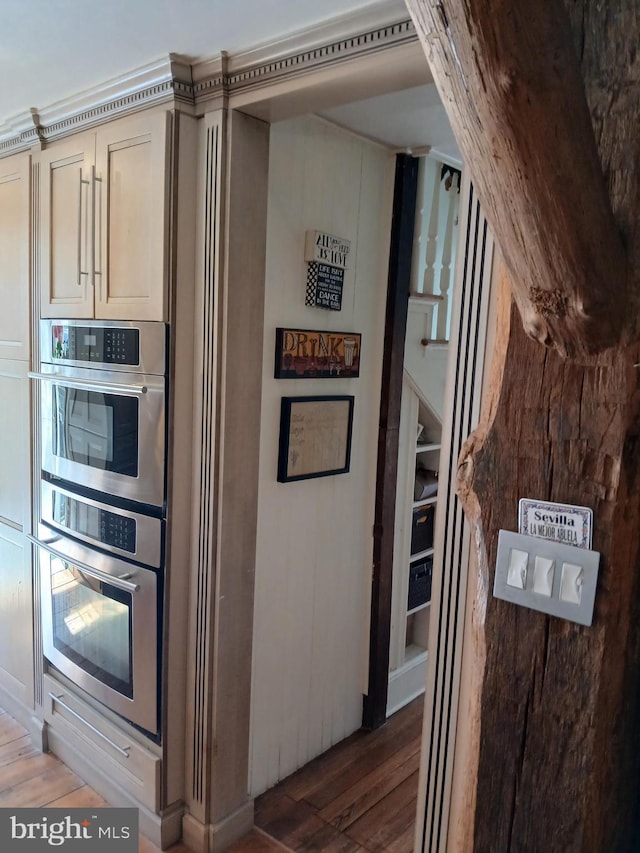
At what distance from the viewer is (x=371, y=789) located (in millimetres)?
2410

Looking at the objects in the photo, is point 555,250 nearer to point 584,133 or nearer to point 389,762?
point 584,133

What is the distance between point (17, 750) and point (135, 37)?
252cm

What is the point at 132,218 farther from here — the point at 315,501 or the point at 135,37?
the point at 315,501

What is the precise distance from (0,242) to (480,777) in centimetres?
250

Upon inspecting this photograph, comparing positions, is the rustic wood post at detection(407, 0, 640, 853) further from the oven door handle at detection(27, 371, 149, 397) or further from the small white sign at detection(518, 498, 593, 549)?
the oven door handle at detection(27, 371, 149, 397)

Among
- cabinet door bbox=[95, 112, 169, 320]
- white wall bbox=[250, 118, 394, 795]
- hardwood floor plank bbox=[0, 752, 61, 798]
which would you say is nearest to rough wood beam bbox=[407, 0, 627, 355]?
cabinet door bbox=[95, 112, 169, 320]

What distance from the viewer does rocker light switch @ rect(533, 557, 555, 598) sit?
871 millimetres

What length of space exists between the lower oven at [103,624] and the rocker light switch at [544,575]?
1.38 m

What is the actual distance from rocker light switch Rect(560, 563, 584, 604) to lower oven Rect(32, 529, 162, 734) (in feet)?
4.63

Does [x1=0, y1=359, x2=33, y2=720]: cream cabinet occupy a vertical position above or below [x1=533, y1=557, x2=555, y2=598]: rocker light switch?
below

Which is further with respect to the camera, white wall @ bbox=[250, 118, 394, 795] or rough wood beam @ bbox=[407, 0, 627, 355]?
white wall @ bbox=[250, 118, 394, 795]

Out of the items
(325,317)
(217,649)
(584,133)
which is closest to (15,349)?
(325,317)

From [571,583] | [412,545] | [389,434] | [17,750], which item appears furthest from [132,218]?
[17,750]

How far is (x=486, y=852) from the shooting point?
956 mm
